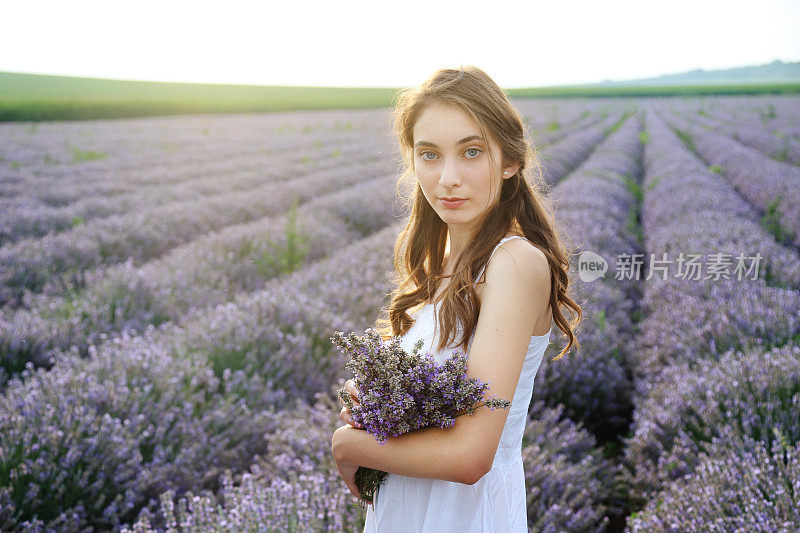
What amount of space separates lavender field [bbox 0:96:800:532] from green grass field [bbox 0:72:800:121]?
163 inches

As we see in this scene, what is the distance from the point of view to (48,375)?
2627 millimetres

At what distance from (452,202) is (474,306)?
0.75ft

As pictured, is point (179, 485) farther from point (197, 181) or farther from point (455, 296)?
point (197, 181)

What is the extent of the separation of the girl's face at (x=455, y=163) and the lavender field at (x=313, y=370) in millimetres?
1327

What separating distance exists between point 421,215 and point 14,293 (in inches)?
189

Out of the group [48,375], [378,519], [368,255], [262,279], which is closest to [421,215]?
[378,519]

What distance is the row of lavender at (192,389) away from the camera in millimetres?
2152

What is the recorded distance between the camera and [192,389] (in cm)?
277

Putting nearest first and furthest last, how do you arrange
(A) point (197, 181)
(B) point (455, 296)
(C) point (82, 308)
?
1. (B) point (455, 296)
2. (C) point (82, 308)
3. (A) point (197, 181)

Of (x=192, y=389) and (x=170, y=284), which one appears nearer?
(x=192, y=389)

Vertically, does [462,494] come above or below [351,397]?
below

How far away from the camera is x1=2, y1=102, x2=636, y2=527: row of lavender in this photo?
215 centimetres
